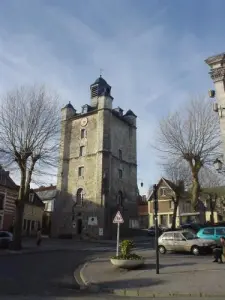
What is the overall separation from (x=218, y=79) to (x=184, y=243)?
11.0m

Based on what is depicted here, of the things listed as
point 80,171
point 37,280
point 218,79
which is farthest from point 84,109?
point 37,280

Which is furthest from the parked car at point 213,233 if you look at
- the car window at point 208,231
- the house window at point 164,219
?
the house window at point 164,219

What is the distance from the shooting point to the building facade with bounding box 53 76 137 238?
49.3 meters

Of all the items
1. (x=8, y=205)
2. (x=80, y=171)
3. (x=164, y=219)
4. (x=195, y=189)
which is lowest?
(x=164, y=219)

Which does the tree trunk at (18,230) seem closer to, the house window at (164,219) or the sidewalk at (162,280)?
the sidewalk at (162,280)

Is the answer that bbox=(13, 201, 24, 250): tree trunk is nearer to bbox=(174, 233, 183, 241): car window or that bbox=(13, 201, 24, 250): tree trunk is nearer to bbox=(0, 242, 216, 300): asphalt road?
bbox=(0, 242, 216, 300): asphalt road

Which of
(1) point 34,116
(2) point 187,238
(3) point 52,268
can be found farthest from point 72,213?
(3) point 52,268

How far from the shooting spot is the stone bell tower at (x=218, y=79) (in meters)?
17.8

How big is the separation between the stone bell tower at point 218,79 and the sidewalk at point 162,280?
7.86 metres

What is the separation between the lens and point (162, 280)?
38.9 feet

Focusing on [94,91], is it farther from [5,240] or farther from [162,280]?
[162,280]

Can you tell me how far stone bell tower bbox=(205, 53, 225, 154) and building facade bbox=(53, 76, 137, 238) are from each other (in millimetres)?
32845

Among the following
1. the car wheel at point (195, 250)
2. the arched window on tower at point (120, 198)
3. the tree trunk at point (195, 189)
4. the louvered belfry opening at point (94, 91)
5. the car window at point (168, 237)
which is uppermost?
the louvered belfry opening at point (94, 91)

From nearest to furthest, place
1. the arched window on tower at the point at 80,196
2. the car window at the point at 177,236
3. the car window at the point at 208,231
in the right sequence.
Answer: the car window at the point at 177,236 < the car window at the point at 208,231 < the arched window on tower at the point at 80,196
